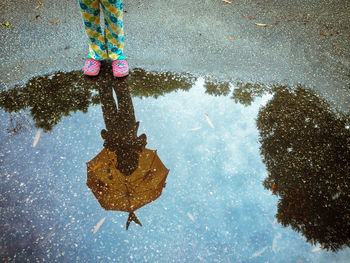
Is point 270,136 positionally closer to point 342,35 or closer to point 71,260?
point 71,260

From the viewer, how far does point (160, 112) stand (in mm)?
2293

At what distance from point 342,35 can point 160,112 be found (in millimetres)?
2624

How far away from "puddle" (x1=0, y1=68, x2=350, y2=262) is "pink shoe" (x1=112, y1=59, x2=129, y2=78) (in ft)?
0.25

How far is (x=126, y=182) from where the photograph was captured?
6.08 feet

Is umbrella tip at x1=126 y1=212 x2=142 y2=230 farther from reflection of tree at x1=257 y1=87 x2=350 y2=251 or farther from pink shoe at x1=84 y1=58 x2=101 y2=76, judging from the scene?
pink shoe at x1=84 y1=58 x2=101 y2=76

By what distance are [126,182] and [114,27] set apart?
1392 mm

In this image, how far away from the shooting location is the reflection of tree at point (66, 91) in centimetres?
222

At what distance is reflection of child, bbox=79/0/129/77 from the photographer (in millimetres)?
2164

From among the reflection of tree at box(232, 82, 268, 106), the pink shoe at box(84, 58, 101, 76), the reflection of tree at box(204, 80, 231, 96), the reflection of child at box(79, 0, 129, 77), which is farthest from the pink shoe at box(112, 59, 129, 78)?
the reflection of tree at box(232, 82, 268, 106)

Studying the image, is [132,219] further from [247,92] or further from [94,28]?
[94,28]

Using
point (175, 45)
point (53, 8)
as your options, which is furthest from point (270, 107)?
point (53, 8)

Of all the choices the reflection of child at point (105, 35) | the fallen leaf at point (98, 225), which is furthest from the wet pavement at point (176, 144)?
the reflection of child at point (105, 35)

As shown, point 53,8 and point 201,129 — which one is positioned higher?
point 53,8

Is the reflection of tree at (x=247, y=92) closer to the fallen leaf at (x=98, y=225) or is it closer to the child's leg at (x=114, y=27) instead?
the child's leg at (x=114, y=27)
